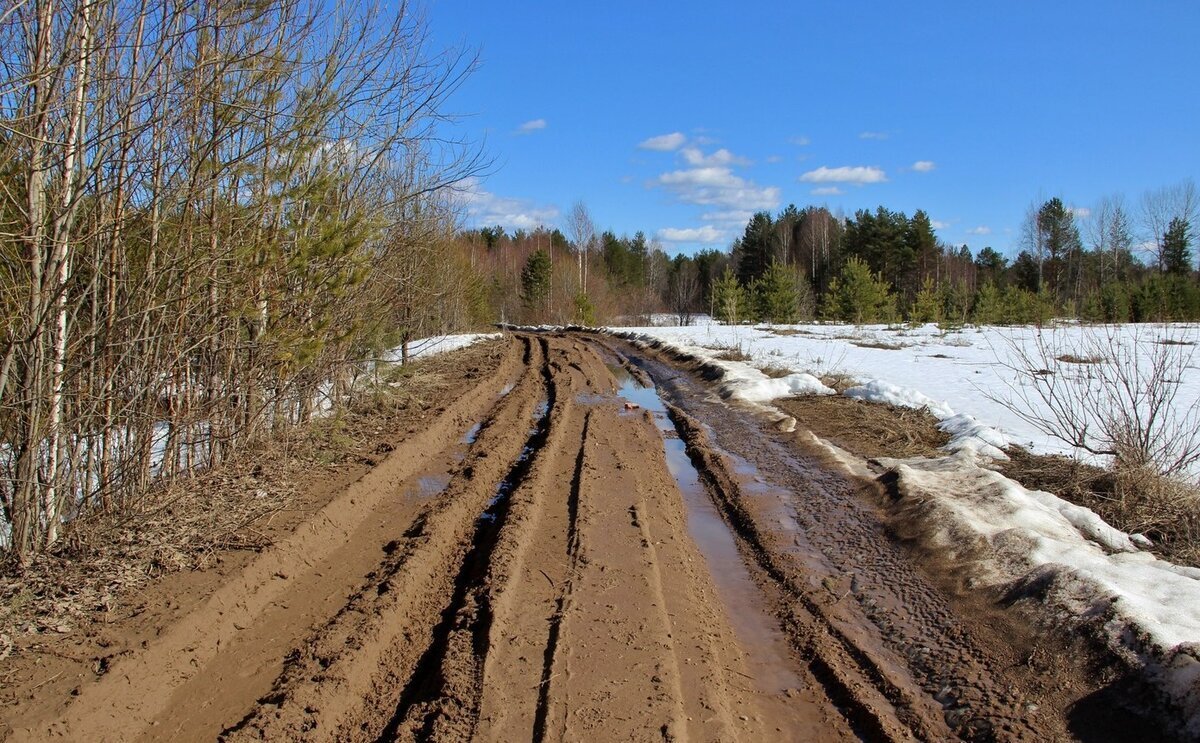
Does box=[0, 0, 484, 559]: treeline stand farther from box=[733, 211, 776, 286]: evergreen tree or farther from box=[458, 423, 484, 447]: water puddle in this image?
box=[733, 211, 776, 286]: evergreen tree

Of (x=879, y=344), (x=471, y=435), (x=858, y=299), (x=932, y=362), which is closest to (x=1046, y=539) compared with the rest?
(x=471, y=435)

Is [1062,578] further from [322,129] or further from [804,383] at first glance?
[804,383]

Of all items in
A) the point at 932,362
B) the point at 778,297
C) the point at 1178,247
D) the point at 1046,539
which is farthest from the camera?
the point at 1178,247

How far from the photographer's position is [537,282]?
54125 mm

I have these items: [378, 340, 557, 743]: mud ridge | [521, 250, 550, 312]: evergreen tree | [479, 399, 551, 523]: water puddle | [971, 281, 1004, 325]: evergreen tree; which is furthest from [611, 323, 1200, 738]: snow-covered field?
[521, 250, 550, 312]: evergreen tree

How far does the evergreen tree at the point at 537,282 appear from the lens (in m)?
53.3

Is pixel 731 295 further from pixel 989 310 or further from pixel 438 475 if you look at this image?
pixel 438 475

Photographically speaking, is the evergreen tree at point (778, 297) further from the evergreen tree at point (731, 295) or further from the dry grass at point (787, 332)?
the dry grass at point (787, 332)

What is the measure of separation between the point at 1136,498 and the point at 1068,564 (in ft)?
6.54

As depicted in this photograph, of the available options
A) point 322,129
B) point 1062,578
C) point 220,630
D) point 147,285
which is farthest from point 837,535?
point 322,129

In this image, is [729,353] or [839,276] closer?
[729,353]

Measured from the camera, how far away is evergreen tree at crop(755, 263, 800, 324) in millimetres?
38188

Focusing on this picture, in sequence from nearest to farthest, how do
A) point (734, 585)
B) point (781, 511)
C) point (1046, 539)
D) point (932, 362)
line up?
point (734, 585)
point (1046, 539)
point (781, 511)
point (932, 362)

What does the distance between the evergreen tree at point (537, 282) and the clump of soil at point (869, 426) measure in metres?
41.4
